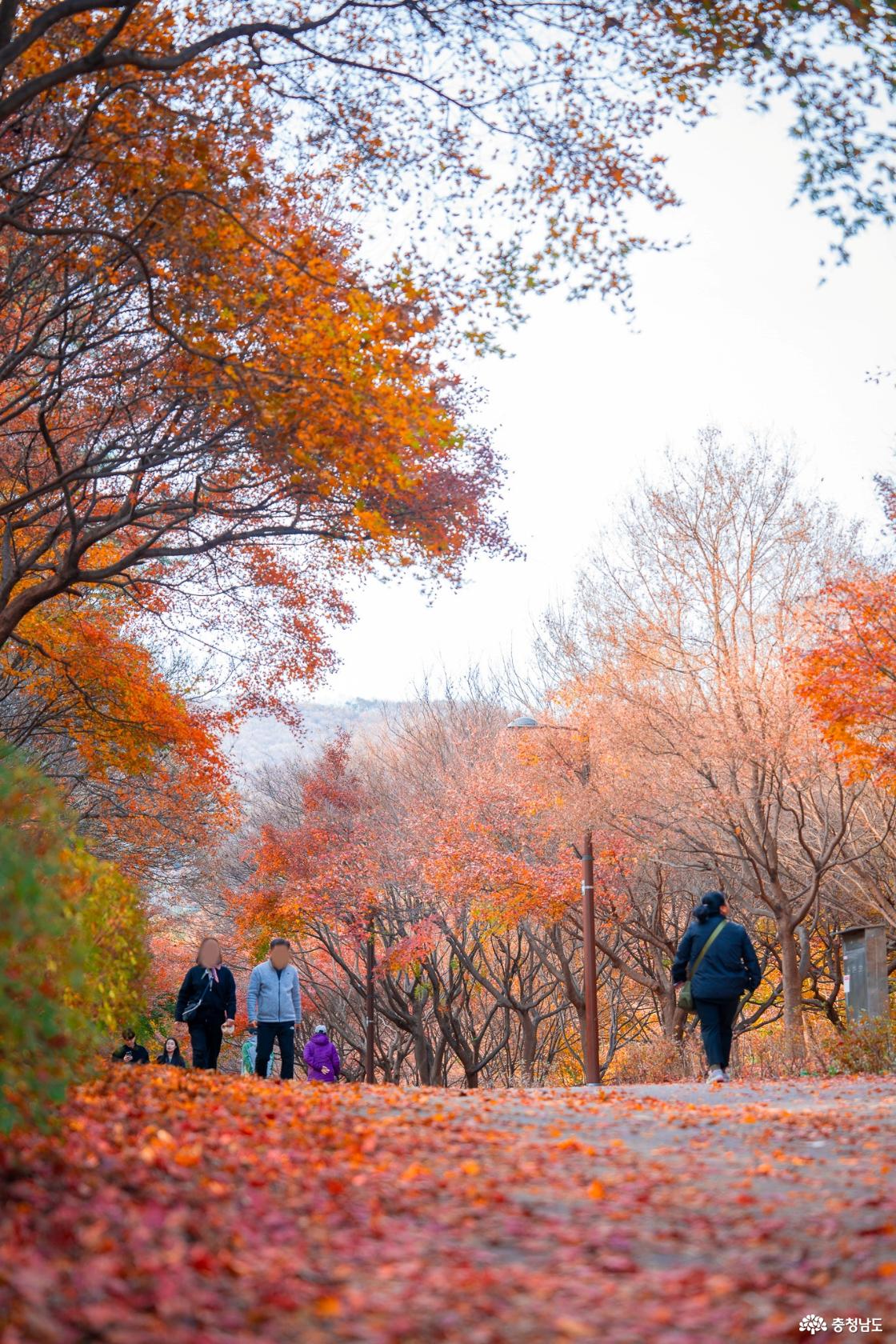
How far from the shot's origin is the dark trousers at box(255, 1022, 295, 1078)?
456 inches

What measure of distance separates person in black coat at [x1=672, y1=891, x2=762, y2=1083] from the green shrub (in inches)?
228

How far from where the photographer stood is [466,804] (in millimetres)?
27312

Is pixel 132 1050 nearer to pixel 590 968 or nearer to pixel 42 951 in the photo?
pixel 590 968

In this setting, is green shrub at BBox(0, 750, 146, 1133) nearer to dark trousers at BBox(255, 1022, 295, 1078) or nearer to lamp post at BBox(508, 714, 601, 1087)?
dark trousers at BBox(255, 1022, 295, 1078)

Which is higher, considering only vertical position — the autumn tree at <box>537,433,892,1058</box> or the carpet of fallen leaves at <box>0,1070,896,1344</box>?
the autumn tree at <box>537,433,892,1058</box>

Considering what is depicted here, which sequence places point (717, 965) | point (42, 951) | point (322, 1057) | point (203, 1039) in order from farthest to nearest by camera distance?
point (322, 1057) < point (203, 1039) < point (717, 965) < point (42, 951)

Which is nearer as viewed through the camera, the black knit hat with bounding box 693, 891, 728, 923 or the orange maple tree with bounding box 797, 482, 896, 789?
the black knit hat with bounding box 693, 891, 728, 923

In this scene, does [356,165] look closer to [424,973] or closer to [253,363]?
[253,363]

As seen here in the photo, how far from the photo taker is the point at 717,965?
11273 mm

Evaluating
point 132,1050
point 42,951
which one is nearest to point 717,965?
point 132,1050

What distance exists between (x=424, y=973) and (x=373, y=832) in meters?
5.19

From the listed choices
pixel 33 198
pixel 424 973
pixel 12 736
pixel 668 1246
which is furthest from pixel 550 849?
pixel 668 1246

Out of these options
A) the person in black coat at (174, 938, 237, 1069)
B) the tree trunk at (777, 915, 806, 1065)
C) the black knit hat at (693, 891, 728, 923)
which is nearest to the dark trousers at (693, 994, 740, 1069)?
the black knit hat at (693, 891, 728, 923)

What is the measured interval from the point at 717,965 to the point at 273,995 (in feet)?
13.9
